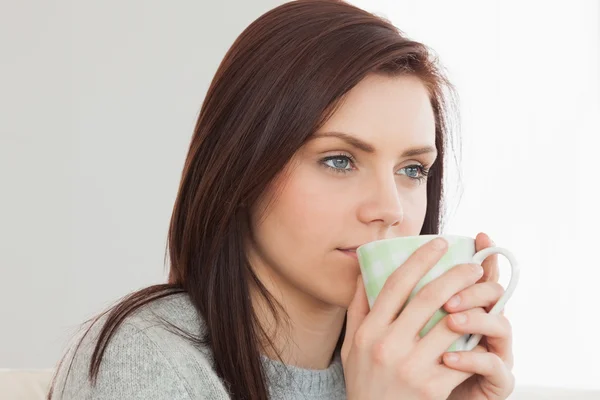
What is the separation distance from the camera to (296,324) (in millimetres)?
1618

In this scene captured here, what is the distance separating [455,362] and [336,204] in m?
0.33

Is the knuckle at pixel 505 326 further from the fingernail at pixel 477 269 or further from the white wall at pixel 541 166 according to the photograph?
the white wall at pixel 541 166

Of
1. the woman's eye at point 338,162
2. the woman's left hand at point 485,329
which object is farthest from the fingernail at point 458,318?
the woman's eye at point 338,162

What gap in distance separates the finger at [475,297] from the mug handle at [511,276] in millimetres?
13

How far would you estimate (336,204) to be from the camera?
1.42 meters

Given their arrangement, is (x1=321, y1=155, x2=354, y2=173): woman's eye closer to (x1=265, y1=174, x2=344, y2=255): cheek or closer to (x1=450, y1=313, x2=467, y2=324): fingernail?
(x1=265, y1=174, x2=344, y2=255): cheek

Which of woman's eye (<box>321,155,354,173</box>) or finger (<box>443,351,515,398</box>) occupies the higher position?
woman's eye (<box>321,155,354,173</box>)

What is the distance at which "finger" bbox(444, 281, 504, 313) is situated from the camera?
121cm

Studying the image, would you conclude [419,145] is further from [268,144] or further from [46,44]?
[46,44]

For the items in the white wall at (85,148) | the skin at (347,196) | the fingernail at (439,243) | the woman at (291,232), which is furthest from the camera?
the white wall at (85,148)

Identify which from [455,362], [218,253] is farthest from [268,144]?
[455,362]

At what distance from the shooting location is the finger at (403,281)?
3.90 feet

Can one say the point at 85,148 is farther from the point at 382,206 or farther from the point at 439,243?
the point at 439,243

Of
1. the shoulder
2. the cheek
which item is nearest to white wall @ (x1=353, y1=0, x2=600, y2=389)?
the cheek
